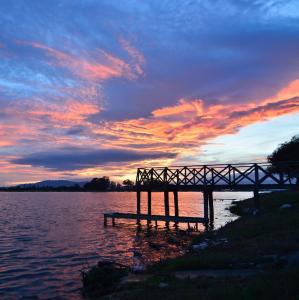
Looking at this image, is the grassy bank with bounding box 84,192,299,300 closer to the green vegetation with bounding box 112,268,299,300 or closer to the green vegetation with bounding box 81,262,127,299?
the green vegetation with bounding box 112,268,299,300

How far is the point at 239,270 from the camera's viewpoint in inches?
500

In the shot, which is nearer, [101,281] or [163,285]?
[163,285]

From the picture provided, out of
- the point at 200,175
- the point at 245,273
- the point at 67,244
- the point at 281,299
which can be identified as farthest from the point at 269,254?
the point at 200,175

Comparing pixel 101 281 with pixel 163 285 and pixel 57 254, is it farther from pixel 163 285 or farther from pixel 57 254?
pixel 57 254

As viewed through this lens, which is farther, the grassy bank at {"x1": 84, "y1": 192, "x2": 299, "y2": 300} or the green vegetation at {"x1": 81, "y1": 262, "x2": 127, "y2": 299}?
the green vegetation at {"x1": 81, "y1": 262, "x2": 127, "y2": 299}

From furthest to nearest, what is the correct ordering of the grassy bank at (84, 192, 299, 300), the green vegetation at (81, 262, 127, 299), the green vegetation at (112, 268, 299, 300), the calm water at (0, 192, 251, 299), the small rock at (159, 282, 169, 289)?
the calm water at (0, 192, 251, 299), the green vegetation at (81, 262, 127, 299), the small rock at (159, 282, 169, 289), the grassy bank at (84, 192, 299, 300), the green vegetation at (112, 268, 299, 300)

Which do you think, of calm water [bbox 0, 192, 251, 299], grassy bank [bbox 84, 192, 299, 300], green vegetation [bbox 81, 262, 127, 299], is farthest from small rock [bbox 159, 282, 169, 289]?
calm water [bbox 0, 192, 251, 299]

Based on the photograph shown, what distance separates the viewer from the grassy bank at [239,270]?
912cm

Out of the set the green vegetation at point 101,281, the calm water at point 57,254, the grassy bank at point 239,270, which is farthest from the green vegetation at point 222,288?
the calm water at point 57,254

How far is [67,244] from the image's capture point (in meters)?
28.3

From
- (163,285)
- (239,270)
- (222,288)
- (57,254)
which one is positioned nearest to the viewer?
(222,288)

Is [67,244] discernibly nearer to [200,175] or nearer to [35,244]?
[35,244]

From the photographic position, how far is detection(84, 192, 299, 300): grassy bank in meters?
9.12

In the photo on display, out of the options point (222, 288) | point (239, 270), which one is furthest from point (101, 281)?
point (222, 288)
